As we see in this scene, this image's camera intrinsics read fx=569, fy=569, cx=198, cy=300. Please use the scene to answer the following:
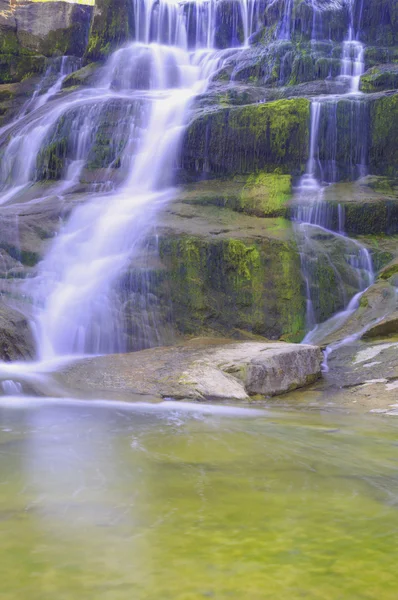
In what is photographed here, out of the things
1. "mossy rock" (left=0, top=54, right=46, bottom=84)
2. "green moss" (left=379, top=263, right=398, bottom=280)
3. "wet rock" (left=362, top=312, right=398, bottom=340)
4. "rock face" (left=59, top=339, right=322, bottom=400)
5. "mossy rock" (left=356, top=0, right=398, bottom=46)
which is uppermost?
"mossy rock" (left=356, top=0, right=398, bottom=46)

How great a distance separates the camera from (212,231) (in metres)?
11.3

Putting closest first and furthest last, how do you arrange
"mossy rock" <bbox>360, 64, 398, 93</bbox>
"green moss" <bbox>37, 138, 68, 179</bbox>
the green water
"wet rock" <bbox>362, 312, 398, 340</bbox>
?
the green water → "wet rock" <bbox>362, 312, 398, 340</bbox> → "green moss" <bbox>37, 138, 68, 179</bbox> → "mossy rock" <bbox>360, 64, 398, 93</bbox>

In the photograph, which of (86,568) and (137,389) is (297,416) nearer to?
(137,389)

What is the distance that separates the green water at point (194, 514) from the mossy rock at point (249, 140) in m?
10.2

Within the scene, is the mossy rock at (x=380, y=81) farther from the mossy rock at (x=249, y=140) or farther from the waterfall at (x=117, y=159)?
the waterfall at (x=117, y=159)

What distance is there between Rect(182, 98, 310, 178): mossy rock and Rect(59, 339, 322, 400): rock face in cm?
693

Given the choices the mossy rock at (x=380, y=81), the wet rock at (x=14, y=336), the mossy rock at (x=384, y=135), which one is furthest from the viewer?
the mossy rock at (x=380, y=81)

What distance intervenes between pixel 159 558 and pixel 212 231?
31.0ft

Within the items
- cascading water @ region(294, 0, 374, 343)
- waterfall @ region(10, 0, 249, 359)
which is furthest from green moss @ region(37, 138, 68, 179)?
cascading water @ region(294, 0, 374, 343)

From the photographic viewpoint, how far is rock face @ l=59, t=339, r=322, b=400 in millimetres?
A: 7289

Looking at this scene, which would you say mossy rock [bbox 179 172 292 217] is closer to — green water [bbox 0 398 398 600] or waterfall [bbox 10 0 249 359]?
waterfall [bbox 10 0 249 359]

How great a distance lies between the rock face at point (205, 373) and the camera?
7289mm

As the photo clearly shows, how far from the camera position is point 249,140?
14148mm

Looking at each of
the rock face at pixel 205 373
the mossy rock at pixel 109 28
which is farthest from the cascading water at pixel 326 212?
the mossy rock at pixel 109 28
